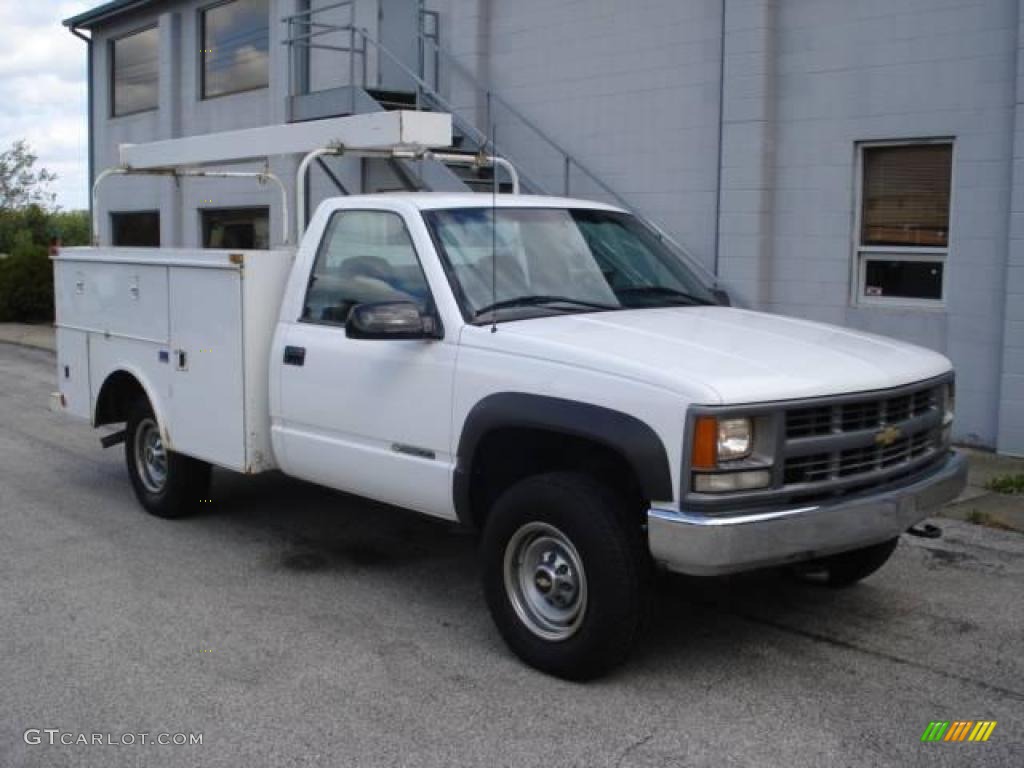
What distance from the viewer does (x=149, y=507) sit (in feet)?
25.6

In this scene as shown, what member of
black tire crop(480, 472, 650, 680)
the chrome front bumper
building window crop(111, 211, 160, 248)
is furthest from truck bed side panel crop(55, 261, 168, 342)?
building window crop(111, 211, 160, 248)

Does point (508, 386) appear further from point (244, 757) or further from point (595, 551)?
point (244, 757)

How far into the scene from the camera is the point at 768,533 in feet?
14.8

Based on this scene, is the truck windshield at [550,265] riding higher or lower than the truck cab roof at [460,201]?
lower

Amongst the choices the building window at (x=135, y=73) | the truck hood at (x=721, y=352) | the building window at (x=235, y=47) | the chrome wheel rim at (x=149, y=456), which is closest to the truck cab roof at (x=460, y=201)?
the truck hood at (x=721, y=352)

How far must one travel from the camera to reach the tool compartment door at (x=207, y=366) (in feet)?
21.9

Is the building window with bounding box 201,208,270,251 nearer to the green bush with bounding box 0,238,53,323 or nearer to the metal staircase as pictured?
the metal staircase

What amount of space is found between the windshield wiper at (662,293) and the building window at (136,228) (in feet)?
58.5

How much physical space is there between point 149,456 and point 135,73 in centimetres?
1735

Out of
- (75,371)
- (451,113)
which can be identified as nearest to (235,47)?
(451,113)

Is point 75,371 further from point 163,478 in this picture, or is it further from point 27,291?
point 27,291

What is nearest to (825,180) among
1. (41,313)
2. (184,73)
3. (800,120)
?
(800,120)

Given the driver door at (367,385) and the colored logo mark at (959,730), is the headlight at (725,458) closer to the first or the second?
the colored logo mark at (959,730)

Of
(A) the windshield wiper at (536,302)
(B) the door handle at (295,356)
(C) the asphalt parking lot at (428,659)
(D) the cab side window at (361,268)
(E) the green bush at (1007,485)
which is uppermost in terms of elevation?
(D) the cab side window at (361,268)
